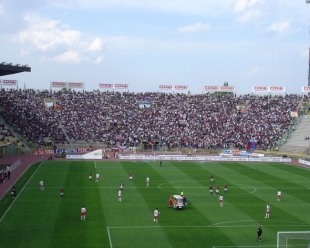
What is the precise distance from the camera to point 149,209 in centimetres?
3969

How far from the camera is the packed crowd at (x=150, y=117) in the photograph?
8788 centimetres

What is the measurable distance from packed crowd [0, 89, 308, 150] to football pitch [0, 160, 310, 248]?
24954 mm

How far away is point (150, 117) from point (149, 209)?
187 ft

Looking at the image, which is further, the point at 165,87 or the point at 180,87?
the point at 180,87

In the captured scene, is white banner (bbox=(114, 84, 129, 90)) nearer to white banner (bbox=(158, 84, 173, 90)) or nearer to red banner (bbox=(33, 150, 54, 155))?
white banner (bbox=(158, 84, 173, 90))

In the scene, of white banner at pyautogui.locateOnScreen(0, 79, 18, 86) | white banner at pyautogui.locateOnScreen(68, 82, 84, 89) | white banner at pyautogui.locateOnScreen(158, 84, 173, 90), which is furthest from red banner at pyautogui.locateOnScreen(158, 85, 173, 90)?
white banner at pyautogui.locateOnScreen(0, 79, 18, 86)

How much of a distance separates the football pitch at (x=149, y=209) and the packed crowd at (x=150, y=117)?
2495 cm

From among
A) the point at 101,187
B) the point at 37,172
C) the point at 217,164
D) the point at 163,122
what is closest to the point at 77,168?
the point at 37,172

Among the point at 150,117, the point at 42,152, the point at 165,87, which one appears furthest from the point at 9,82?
the point at 165,87

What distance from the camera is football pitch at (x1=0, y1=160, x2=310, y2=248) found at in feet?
103

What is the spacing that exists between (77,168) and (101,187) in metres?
14.7

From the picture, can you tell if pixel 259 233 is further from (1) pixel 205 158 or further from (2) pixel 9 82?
(2) pixel 9 82

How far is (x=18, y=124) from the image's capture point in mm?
84438

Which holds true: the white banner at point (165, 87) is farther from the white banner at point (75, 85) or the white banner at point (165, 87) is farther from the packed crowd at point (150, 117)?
the white banner at point (75, 85)
